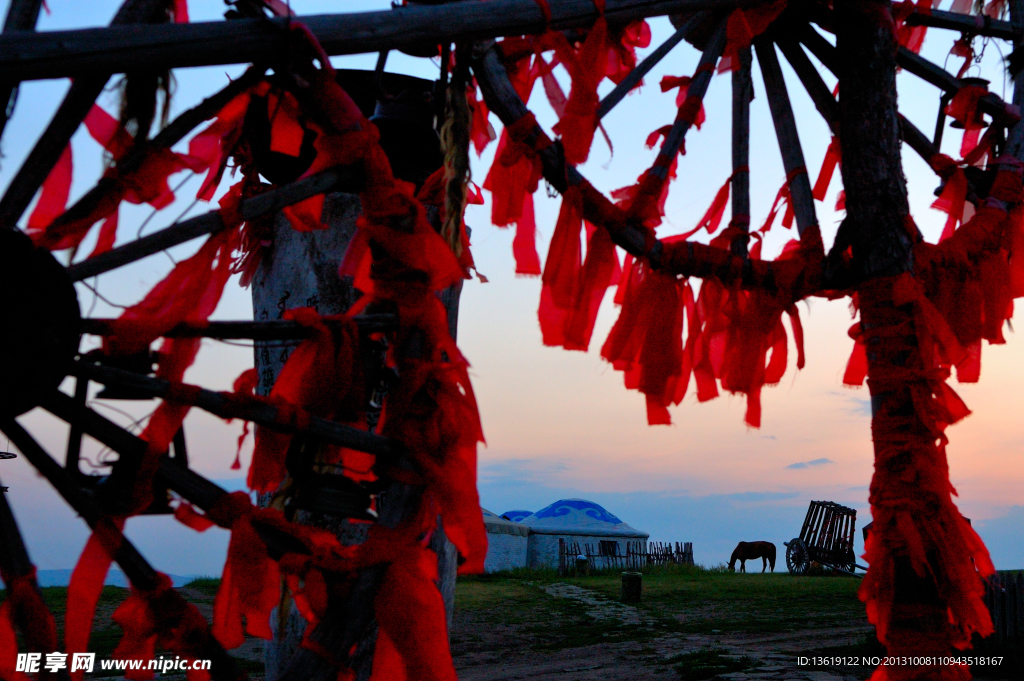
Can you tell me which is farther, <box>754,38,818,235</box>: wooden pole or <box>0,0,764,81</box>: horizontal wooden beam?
<box>754,38,818,235</box>: wooden pole


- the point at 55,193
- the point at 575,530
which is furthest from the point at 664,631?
the point at 575,530

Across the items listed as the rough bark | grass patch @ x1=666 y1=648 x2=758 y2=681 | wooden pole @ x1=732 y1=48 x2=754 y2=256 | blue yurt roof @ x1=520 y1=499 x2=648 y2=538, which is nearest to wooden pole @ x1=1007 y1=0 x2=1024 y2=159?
the rough bark

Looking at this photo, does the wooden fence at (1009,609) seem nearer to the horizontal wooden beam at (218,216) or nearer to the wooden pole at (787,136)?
the wooden pole at (787,136)

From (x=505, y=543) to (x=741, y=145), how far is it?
17.6 meters

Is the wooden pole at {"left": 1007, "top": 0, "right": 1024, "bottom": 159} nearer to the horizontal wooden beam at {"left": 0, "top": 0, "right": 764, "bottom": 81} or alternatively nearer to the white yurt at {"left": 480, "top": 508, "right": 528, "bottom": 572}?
the horizontal wooden beam at {"left": 0, "top": 0, "right": 764, "bottom": 81}

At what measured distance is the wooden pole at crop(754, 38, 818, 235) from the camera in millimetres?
4086

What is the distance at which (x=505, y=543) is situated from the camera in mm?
20578

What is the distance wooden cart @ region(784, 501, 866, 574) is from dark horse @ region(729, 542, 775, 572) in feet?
14.3

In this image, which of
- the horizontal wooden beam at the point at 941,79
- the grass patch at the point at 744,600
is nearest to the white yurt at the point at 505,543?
the grass patch at the point at 744,600

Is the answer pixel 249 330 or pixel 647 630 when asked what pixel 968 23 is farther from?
pixel 647 630

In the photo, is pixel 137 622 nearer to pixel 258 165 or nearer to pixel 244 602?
Result: pixel 244 602

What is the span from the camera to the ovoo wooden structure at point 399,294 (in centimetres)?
211

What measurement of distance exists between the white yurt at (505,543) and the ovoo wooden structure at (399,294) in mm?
16808

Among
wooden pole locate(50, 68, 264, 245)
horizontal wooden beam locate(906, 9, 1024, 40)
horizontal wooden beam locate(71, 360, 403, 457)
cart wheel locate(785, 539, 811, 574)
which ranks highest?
horizontal wooden beam locate(906, 9, 1024, 40)
